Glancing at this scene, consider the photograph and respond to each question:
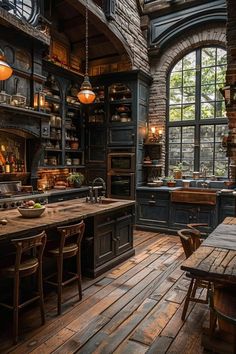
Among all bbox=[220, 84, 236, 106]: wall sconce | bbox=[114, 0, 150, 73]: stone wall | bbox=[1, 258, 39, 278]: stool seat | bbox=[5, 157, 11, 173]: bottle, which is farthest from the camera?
bbox=[114, 0, 150, 73]: stone wall

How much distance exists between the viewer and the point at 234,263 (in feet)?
6.72

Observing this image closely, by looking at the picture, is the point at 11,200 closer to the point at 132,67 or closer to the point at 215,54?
the point at 132,67

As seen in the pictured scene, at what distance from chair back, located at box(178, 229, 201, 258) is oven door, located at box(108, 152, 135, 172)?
3.62 meters

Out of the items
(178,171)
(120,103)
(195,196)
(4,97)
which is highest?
(120,103)

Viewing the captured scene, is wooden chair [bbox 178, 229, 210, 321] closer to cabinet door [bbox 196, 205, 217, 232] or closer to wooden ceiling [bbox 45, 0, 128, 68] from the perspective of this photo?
cabinet door [bbox 196, 205, 217, 232]

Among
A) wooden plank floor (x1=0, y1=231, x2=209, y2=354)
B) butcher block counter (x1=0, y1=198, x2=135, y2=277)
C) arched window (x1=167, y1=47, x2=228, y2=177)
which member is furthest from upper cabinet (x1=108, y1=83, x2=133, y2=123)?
wooden plank floor (x1=0, y1=231, x2=209, y2=354)

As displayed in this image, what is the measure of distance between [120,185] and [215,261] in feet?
15.3

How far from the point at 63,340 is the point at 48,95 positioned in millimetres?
4839

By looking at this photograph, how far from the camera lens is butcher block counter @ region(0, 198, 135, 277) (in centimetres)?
284

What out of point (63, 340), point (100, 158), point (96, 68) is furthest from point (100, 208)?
point (96, 68)

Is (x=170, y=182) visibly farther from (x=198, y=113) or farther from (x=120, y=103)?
(x=120, y=103)

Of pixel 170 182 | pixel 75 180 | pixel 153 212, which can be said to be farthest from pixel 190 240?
pixel 75 180

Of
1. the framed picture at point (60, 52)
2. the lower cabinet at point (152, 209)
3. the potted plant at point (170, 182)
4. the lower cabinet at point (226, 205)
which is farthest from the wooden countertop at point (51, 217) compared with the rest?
the framed picture at point (60, 52)

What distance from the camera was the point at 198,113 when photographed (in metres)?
6.66
